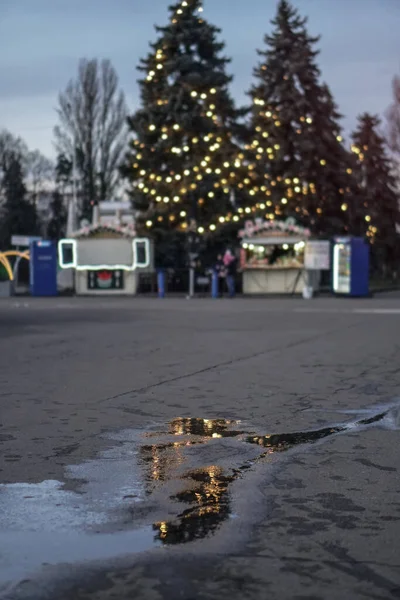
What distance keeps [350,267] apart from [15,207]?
185 ft

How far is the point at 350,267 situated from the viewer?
43.4 meters

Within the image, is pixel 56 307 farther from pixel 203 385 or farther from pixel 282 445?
pixel 282 445

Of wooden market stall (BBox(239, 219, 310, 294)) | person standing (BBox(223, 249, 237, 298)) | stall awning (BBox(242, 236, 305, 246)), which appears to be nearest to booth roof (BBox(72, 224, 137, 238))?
wooden market stall (BBox(239, 219, 310, 294))

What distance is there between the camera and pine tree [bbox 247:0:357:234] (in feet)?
210

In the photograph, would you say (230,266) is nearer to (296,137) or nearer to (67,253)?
(67,253)

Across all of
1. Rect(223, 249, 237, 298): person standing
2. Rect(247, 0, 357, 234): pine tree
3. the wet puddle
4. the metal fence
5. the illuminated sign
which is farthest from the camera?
Rect(247, 0, 357, 234): pine tree

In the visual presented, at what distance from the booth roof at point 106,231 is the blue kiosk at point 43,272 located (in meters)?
1.44

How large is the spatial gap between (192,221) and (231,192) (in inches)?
204

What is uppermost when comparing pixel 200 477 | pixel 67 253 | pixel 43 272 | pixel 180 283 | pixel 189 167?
pixel 189 167

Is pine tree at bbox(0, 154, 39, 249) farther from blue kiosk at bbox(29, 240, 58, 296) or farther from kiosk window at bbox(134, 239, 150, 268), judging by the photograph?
kiosk window at bbox(134, 239, 150, 268)

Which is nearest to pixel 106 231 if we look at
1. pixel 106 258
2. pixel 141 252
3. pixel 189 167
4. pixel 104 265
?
pixel 106 258

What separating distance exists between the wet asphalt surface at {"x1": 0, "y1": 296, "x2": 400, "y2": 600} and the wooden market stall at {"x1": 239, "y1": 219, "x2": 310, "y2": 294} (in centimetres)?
3060

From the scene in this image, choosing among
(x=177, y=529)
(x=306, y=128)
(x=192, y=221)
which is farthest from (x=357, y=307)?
(x=306, y=128)

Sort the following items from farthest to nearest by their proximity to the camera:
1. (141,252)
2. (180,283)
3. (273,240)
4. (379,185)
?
(379,185) < (180,283) < (141,252) < (273,240)
